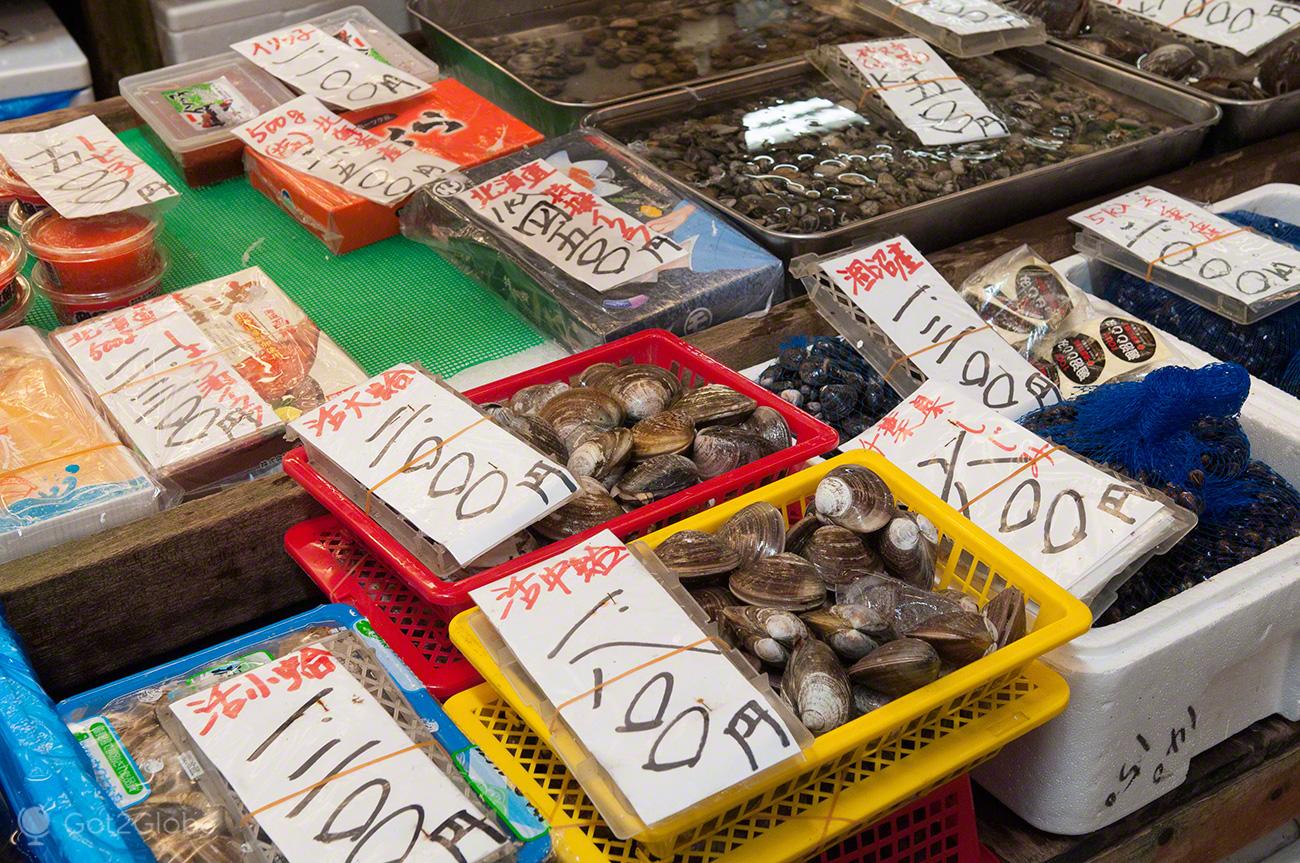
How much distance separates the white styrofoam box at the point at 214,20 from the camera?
2.73m

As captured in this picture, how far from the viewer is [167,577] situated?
140 centimetres

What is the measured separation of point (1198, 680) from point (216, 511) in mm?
1113

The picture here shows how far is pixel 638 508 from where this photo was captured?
132 cm

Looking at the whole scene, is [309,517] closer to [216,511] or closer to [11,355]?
[216,511]

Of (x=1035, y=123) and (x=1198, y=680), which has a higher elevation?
(x=1035, y=123)

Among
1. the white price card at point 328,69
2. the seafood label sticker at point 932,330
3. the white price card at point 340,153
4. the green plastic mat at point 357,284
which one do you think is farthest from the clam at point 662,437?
the white price card at point 328,69

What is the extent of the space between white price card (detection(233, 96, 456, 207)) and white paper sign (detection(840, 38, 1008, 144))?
34.0 inches

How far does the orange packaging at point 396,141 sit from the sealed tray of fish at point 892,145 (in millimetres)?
195

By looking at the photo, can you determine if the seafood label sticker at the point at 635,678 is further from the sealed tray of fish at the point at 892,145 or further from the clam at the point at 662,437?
the sealed tray of fish at the point at 892,145

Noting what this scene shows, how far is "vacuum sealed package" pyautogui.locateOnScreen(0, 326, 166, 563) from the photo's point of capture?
1.37m

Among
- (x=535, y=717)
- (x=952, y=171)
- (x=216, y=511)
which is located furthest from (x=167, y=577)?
(x=952, y=171)

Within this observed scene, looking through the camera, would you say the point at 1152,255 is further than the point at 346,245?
No

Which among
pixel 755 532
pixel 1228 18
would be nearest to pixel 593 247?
pixel 755 532

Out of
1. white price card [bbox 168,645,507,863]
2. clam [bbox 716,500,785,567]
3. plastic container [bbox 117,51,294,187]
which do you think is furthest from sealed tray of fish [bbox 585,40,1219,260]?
white price card [bbox 168,645,507,863]
